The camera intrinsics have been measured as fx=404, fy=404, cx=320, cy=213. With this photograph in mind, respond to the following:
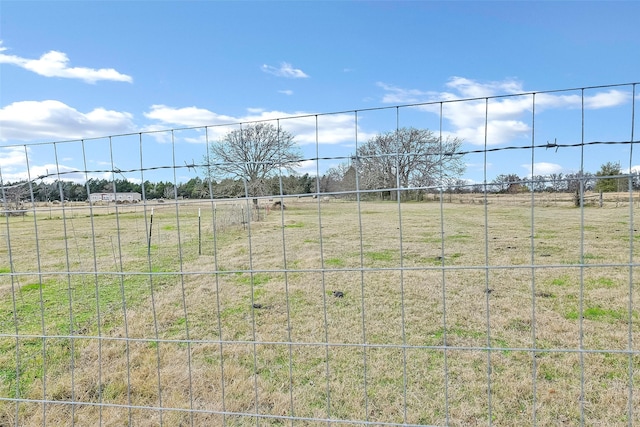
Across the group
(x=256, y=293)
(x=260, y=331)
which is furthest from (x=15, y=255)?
(x=260, y=331)

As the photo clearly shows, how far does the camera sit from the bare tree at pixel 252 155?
2.22 m

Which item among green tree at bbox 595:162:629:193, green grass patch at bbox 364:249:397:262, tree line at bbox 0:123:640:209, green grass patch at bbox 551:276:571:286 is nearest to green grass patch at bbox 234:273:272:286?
green grass patch at bbox 364:249:397:262

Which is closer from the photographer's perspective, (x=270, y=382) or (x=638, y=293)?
(x=270, y=382)

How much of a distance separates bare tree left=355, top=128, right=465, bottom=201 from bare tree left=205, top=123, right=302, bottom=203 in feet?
1.42

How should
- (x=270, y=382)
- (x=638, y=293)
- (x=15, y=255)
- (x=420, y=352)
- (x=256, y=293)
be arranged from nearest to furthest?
(x=270, y=382), (x=420, y=352), (x=638, y=293), (x=256, y=293), (x=15, y=255)

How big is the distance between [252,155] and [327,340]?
124cm

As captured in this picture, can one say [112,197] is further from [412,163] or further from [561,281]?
[561,281]

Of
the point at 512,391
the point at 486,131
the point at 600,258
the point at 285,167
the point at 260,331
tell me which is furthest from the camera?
the point at 600,258

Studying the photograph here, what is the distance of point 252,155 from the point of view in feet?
8.36

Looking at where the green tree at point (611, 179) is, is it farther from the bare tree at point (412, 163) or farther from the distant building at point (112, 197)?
the distant building at point (112, 197)

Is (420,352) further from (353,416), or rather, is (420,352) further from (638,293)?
(638,293)

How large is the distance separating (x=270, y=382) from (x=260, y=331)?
98 cm

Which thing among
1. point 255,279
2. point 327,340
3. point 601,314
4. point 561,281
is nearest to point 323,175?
point 327,340

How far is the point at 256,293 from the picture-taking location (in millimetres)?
5172
